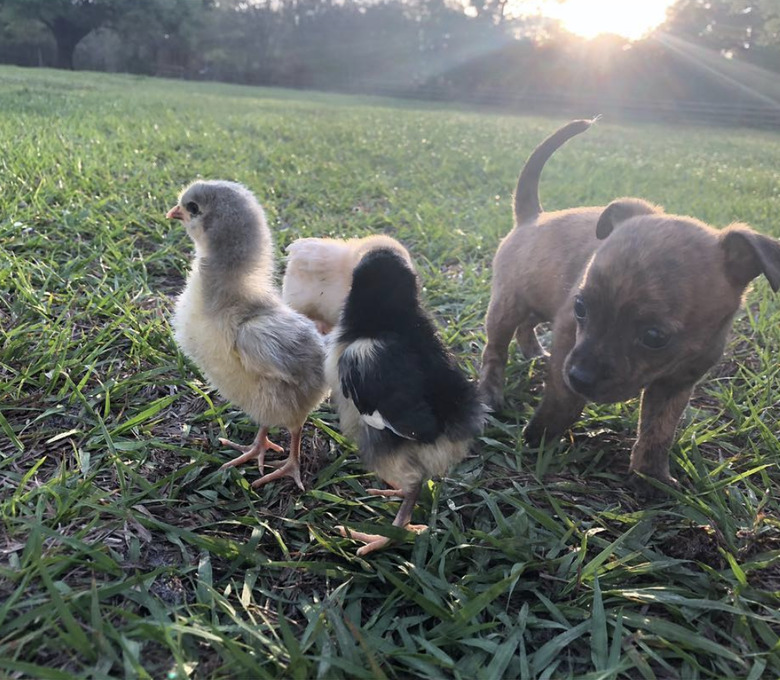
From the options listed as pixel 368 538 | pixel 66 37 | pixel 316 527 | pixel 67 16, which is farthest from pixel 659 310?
pixel 66 37

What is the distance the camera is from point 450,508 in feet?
7.40

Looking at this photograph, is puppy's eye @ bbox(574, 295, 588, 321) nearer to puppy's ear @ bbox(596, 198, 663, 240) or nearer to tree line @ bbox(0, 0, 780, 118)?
puppy's ear @ bbox(596, 198, 663, 240)

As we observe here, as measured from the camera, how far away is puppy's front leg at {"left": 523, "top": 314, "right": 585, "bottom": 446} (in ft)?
8.49

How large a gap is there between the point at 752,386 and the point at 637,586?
1829mm

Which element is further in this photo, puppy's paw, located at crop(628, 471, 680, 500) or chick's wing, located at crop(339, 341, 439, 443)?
puppy's paw, located at crop(628, 471, 680, 500)

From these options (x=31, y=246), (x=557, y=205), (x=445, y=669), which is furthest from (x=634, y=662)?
(x=557, y=205)

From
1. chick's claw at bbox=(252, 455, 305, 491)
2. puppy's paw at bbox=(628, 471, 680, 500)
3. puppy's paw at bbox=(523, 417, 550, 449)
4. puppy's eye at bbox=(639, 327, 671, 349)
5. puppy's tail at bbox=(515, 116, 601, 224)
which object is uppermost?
puppy's tail at bbox=(515, 116, 601, 224)

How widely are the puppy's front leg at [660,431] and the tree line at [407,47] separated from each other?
90.1 ft

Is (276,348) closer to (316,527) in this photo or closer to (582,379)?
(316,527)

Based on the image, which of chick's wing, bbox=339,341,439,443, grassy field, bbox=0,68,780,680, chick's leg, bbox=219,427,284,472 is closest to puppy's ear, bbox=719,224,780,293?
grassy field, bbox=0,68,780,680

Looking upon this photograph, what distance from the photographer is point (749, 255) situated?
228 centimetres

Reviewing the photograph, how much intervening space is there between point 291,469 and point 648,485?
144 centimetres

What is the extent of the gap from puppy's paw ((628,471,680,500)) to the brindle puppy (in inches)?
0.6

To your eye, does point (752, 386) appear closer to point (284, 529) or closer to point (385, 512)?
point (385, 512)
